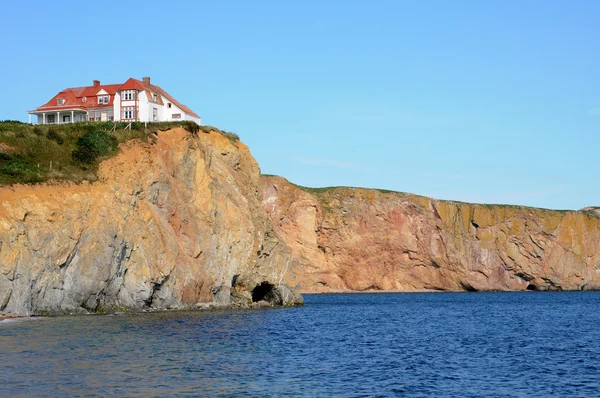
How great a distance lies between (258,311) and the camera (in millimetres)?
68562

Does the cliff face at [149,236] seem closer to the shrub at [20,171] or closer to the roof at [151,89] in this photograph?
the shrub at [20,171]

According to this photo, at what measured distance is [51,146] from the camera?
63.9m

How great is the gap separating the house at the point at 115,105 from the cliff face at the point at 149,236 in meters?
8.77

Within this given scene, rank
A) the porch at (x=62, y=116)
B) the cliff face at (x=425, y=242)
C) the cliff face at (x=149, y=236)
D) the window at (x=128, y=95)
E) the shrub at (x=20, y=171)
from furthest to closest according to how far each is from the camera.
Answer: the cliff face at (x=425, y=242) → the porch at (x=62, y=116) → the window at (x=128, y=95) → the shrub at (x=20, y=171) → the cliff face at (x=149, y=236)

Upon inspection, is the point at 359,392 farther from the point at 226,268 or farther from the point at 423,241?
the point at 423,241

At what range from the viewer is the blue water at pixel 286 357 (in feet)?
97.3

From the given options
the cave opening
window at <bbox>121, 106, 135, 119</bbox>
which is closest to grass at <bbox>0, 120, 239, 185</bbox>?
window at <bbox>121, 106, 135, 119</bbox>

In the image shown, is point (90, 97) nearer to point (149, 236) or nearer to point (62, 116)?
point (62, 116)

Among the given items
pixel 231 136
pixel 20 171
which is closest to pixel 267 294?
pixel 231 136

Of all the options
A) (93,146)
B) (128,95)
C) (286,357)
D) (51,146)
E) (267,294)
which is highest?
(128,95)

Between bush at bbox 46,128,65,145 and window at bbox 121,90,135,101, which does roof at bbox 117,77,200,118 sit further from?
bush at bbox 46,128,65,145

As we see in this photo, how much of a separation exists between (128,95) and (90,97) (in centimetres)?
716

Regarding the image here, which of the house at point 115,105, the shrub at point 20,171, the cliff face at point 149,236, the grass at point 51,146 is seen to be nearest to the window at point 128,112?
the house at point 115,105

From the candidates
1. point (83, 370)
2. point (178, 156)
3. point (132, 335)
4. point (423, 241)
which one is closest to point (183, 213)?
point (178, 156)
